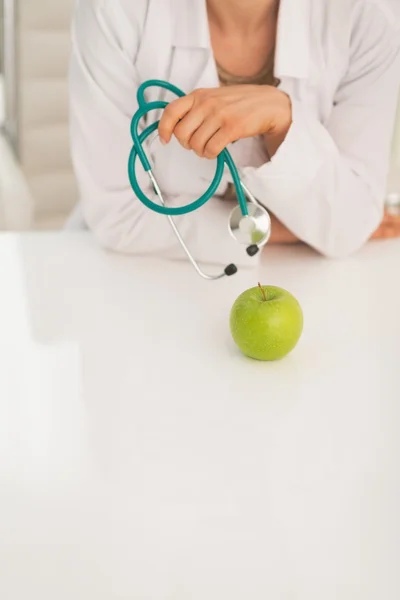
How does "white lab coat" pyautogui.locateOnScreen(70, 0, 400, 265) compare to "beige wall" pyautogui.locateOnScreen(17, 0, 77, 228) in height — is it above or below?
above

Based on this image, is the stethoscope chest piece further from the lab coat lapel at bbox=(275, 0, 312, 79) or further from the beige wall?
the beige wall

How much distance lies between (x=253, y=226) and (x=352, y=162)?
1.15 feet

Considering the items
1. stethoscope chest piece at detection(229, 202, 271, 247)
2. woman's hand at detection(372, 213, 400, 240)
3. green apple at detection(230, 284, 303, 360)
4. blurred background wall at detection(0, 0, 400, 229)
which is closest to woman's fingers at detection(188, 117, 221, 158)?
stethoscope chest piece at detection(229, 202, 271, 247)

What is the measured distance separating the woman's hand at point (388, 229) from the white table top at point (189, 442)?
0.21 meters

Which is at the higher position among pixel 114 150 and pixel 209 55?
pixel 209 55

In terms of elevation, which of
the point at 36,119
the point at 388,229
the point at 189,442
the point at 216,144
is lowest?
the point at 36,119

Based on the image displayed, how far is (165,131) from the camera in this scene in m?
1.09

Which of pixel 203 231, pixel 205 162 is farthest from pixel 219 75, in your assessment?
pixel 203 231

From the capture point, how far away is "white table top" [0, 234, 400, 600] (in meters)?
0.73

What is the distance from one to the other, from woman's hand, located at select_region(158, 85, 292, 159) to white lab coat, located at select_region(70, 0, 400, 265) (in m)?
0.07

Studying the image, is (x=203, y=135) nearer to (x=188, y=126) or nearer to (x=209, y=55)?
(x=188, y=126)

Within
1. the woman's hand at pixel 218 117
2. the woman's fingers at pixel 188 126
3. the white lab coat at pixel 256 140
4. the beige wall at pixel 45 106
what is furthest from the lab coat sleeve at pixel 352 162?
the beige wall at pixel 45 106

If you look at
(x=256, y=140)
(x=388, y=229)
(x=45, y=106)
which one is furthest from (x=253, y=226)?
(x=45, y=106)

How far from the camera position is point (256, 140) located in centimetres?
137
